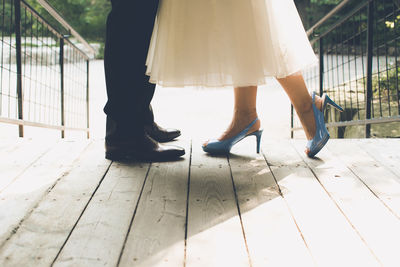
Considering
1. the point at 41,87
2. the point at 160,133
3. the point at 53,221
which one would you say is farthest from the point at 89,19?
the point at 53,221

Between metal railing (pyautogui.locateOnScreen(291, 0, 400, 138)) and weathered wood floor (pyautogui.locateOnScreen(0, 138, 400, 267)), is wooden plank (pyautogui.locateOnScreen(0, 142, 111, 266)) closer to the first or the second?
weathered wood floor (pyautogui.locateOnScreen(0, 138, 400, 267))

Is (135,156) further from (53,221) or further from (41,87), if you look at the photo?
(41,87)

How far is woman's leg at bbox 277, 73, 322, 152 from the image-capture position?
1584 mm

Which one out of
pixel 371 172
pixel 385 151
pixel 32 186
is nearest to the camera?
pixel 32 186

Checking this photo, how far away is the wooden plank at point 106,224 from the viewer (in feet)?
2.68

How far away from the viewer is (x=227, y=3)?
139 cm

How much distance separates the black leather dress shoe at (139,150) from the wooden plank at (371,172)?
0.68 m

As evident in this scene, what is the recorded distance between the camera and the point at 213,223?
0.98 meters

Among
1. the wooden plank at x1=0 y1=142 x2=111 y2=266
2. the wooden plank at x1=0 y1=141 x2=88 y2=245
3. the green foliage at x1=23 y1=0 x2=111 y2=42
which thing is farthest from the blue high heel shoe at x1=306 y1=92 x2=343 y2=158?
the green foliage at x1=23 y1=0 x2=111 y2=42

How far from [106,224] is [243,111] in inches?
35.1

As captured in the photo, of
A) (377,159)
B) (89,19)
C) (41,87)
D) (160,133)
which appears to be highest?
(89,19)

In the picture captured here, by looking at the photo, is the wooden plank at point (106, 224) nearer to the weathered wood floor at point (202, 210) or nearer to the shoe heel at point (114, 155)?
the weathered wood floor at point (202, 210)

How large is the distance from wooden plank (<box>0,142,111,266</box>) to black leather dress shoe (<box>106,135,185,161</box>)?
4.2 inches

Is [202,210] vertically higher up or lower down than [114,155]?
lower down
